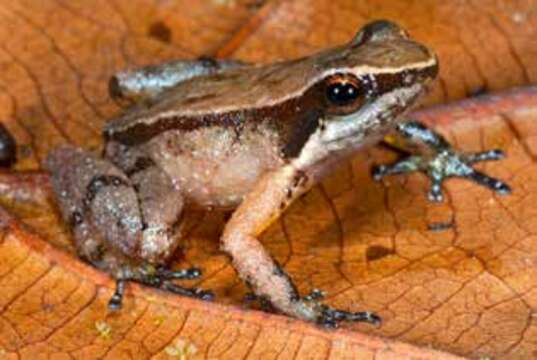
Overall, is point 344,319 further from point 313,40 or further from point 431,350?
point 313,40

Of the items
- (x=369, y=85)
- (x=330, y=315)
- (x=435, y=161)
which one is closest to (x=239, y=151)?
(x=369, y=85)

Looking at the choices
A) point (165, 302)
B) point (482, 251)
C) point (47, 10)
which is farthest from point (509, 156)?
point (47, 10)

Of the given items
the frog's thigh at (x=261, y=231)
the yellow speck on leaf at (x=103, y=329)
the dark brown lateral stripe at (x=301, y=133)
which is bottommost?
the yellow speck on leaf at (x=103, y=329)

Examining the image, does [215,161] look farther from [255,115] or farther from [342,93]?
[342,93]

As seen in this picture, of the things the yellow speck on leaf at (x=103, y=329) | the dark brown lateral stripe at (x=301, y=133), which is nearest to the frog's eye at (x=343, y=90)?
the dark brown lateral stripe at (x=301, y=133)

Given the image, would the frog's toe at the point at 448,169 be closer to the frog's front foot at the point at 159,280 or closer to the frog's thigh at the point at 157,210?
the frog's thigh at the point at 157,210

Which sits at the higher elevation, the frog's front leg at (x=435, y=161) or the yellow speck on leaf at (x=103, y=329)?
the frog's front leg at (x=435, y=161)
